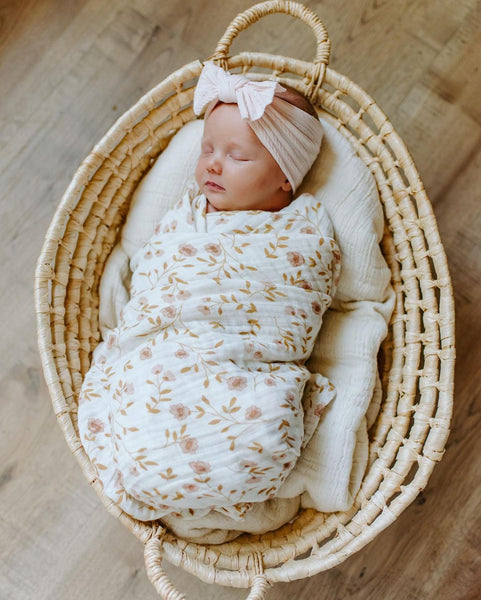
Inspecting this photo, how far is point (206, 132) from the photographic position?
1.00 meters

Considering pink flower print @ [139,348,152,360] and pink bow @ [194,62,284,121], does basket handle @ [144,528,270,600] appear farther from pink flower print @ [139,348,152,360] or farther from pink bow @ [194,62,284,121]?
pink bow @ [194,62,284,121]

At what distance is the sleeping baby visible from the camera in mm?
842

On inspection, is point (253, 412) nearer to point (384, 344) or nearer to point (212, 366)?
point (212, 366)

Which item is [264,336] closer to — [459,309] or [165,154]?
[165,154]

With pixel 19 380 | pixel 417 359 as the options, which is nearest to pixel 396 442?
pixel 417 359

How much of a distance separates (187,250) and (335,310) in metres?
0.32

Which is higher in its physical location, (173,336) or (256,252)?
(256,252)

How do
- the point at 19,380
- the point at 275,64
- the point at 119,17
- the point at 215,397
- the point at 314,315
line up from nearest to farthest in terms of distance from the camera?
the point at 215,397, the point at 314,315, the point at 275,64, the point at 19,380, the point at 119,17

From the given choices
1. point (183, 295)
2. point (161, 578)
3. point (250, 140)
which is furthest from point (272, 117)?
point (161, 578)

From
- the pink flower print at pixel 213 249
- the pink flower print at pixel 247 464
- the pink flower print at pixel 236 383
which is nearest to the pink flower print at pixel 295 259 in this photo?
the pink flower print at pixel 213 249

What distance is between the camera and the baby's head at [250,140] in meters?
0.94

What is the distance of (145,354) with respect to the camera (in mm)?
893

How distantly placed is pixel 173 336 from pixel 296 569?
0.41 metres

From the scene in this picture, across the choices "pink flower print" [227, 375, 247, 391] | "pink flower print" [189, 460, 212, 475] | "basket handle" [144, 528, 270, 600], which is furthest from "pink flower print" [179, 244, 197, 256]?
"basket handle" [144, 528, 270, 600]
